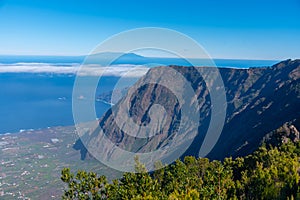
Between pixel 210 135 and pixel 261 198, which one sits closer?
pixel 261 198

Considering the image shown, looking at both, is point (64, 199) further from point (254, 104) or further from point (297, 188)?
point (254, 104)

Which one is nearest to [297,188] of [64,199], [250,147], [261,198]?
[261,198]

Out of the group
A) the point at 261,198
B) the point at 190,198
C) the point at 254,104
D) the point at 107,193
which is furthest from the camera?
the point at 254,104

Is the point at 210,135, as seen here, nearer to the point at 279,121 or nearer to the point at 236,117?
the point at 236,117

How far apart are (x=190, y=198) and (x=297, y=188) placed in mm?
10882

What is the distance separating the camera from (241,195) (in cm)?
4412

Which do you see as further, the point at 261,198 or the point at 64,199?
the point at 64,199

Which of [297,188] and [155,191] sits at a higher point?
[297,188]

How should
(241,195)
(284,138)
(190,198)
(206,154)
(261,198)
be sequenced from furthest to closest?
(206,154) → (284,138) → (241,195) → (261,198) → (190,198)

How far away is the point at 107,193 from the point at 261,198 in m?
18.0

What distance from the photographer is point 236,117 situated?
182m

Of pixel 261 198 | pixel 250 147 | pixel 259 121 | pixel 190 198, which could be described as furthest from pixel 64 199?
pixel 259 121

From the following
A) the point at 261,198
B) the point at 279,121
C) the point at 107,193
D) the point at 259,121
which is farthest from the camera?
the point at 259,121

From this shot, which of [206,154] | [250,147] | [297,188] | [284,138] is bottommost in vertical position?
[206,154]
